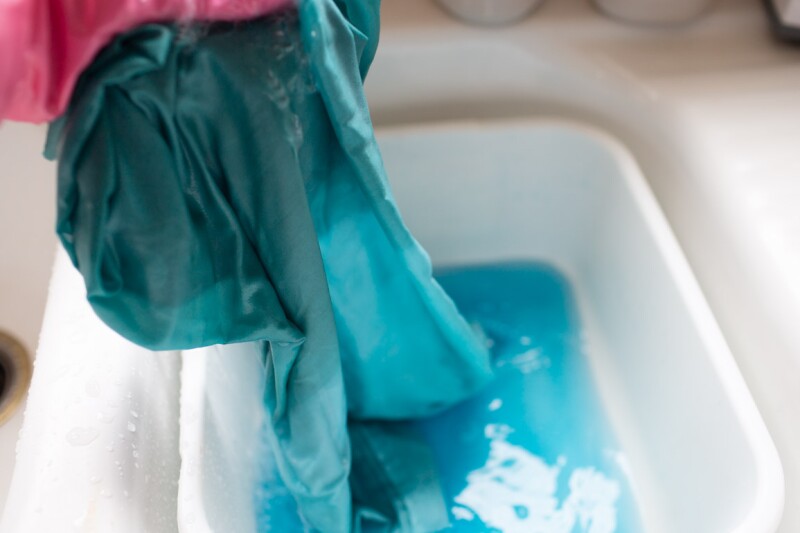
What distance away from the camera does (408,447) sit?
2.67ft

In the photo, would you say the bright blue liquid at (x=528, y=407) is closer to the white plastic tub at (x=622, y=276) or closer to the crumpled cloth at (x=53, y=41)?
the white plastic tub at (x=622, y=276)

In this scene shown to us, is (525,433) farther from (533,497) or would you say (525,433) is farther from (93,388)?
(93,388)

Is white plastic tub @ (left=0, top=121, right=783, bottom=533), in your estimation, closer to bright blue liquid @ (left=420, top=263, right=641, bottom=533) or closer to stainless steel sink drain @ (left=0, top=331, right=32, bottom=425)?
bright blue liquid @ (left=420, top=263, right=641, bottom=533)

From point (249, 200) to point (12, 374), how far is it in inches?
23.6

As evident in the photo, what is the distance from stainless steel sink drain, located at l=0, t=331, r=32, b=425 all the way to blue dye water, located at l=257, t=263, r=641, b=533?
35 cm

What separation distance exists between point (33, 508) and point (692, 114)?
0.72 meters

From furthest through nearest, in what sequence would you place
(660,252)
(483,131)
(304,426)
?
(483,131), (660,252), (304,426)

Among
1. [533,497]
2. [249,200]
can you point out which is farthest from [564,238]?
[249,200]

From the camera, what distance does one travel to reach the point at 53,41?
0.42 metres

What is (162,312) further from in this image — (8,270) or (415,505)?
(8,270)

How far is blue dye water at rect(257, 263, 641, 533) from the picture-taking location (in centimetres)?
78

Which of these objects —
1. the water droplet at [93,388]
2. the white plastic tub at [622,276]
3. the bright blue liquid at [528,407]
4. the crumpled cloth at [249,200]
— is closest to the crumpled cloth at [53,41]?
the crumpled cloth at [249,200]

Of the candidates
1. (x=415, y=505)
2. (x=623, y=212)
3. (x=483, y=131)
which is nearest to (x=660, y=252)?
(x=623, y=212)

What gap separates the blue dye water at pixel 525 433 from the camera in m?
0.78
